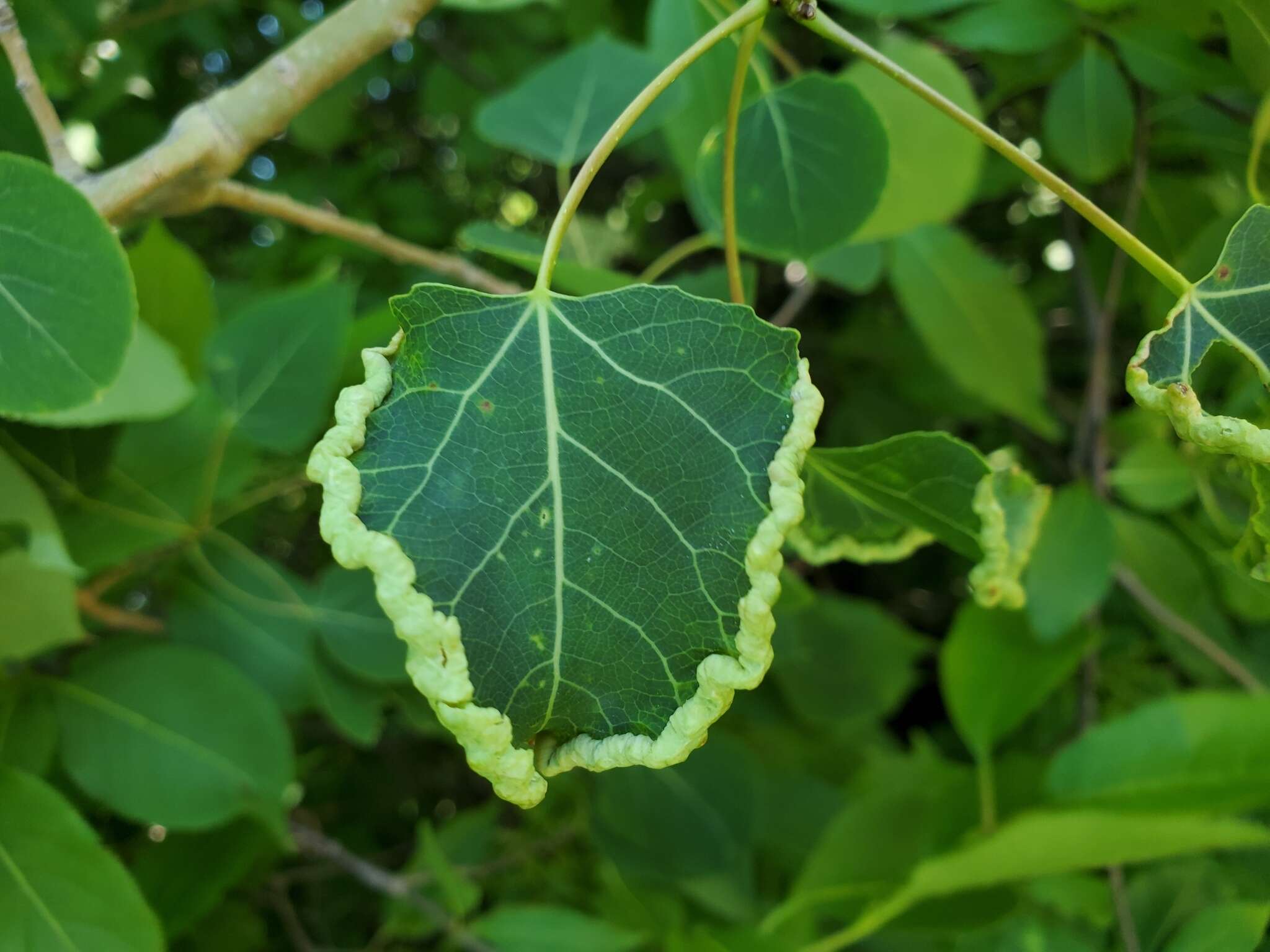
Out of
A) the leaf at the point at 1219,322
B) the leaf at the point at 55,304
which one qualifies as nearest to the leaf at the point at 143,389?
the leaf at the point at 55,304

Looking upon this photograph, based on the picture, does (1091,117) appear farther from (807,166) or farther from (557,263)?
(557,263)

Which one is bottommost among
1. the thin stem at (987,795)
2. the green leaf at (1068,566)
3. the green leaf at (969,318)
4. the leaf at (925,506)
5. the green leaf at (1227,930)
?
the thin stem at (987,795)

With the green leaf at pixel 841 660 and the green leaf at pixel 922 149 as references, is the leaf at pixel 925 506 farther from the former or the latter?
the green leaf at pixel 841 660

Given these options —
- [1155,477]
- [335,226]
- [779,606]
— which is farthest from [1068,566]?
[335,226]

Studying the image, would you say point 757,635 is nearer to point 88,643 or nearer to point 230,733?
point 230,733

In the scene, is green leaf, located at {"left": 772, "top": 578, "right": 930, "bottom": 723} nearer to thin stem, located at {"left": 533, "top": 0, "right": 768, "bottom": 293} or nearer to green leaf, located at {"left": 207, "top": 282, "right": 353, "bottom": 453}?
green leaf, located at {"left": 207, "top": 282, "right": 353, "bottom": 453}

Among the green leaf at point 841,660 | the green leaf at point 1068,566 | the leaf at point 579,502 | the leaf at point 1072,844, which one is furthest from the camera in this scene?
the green leaf at point 841,660

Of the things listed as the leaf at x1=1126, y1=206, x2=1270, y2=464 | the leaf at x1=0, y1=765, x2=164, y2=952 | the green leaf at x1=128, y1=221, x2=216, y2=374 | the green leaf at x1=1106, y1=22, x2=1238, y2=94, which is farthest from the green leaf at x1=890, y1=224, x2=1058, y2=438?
the leaf at x1=0, y1=765, x2=164, y2=952
